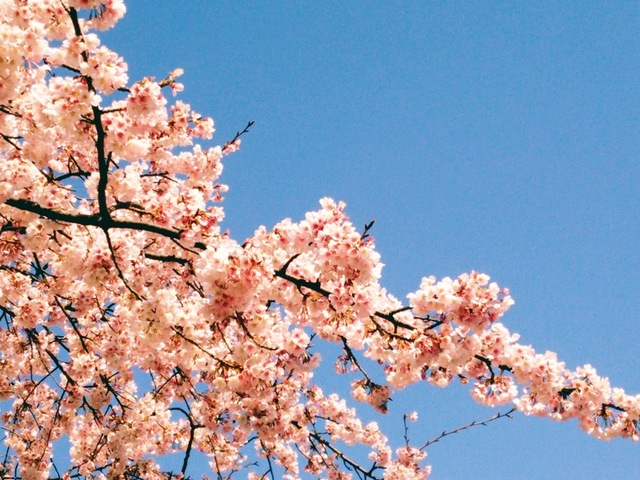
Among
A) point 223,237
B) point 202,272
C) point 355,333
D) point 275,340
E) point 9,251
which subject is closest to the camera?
point 202,272

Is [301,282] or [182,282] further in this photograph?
[182,282]

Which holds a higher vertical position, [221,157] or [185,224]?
[221,157]

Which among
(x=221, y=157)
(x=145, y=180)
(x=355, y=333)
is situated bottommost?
(x=355, y=333)

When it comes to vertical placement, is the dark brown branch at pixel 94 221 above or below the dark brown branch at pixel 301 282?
above

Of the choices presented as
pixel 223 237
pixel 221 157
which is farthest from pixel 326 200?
pixel 221 157

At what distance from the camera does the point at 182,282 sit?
24.1ft

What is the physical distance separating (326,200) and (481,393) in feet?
9.27

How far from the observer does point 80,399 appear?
968cm

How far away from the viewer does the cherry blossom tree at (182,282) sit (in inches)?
207

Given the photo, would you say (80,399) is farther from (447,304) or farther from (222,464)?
(447,304)

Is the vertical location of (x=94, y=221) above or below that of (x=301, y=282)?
above

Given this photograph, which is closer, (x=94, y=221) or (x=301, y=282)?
(x=301, y=282)

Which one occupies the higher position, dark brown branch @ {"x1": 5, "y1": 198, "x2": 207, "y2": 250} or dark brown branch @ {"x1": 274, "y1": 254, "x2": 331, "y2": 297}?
dark brown branch @ {"x1": 5, "y1": 198, "x2": 207, "y2": 250}

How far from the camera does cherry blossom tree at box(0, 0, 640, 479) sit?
5.25m
